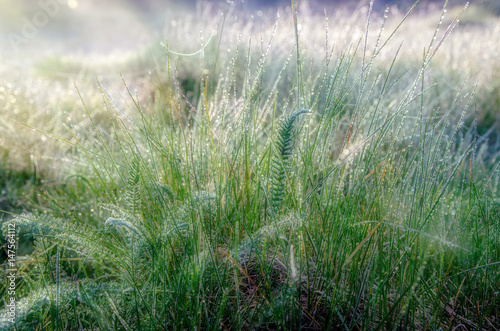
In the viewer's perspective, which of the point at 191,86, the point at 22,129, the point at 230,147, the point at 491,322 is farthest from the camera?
the point at 191,86

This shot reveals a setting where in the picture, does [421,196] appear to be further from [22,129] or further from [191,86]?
[191,86]

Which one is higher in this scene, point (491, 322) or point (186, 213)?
point (186, 213)

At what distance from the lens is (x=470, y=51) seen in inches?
217

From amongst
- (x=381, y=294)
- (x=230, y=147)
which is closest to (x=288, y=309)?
(x=381, y=294)

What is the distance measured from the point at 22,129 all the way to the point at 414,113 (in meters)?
3.28

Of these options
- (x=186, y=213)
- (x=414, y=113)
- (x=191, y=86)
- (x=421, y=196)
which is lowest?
(x=191, y=86)

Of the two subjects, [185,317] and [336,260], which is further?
[336,260]

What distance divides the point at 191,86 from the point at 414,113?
280 centimetres

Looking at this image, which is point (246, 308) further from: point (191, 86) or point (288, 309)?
point (191, 86)

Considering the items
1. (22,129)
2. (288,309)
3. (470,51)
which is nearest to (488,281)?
(288,309)

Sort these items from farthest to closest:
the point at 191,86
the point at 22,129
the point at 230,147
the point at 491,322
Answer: the point at 191,86 < the point at 22,129 < the point at 230,147 < the point at 491,322

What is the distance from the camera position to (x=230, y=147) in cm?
138

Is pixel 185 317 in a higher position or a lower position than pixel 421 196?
lower

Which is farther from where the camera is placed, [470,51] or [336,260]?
[470,51]
